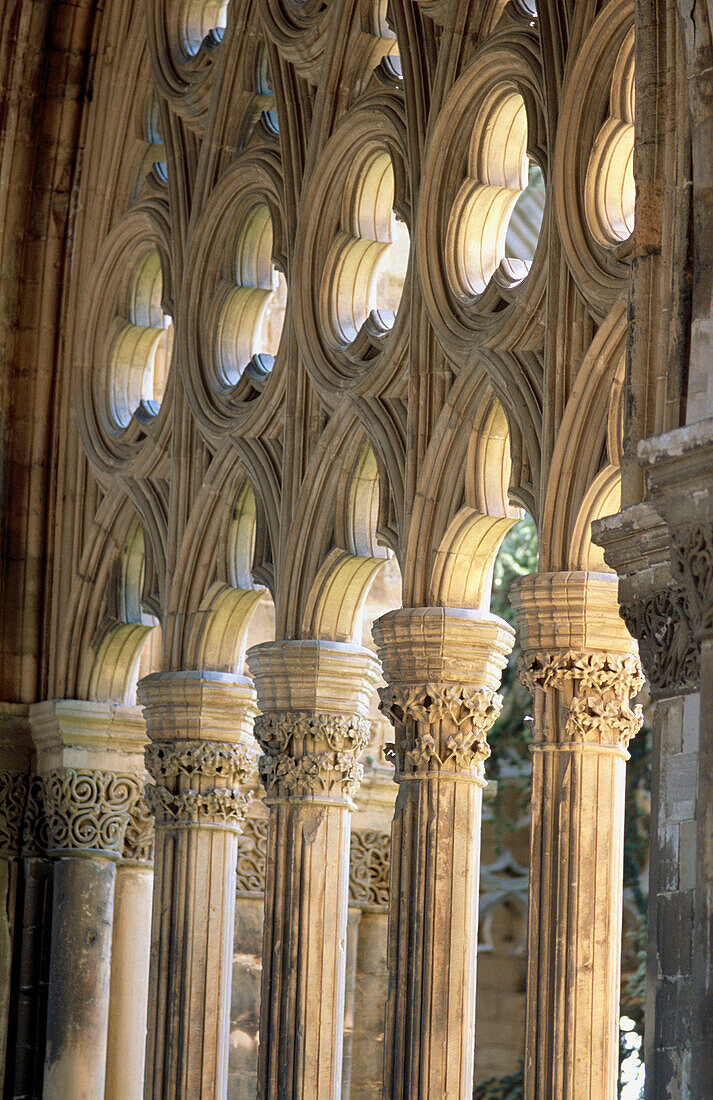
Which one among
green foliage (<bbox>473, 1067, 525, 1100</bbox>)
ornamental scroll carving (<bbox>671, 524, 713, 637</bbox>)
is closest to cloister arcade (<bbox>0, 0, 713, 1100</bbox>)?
ornamental scroll carving (<bbox>671, 524, 713, 637</bbox>)

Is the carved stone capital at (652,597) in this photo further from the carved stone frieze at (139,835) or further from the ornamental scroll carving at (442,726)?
the carved stone frieze at (139,835)

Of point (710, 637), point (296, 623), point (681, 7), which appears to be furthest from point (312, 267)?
point (710, 637)

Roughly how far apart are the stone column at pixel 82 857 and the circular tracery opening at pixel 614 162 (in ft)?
16.7

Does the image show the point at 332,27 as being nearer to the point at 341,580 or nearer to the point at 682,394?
the point at 341,580

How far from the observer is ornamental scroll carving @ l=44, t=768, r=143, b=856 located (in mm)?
12469

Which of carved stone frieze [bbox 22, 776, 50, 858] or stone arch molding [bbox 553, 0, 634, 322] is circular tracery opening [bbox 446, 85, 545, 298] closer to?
stone arch molding [bbox 553, 0, 634, 322]

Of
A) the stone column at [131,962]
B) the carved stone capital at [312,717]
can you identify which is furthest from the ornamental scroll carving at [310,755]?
the stone column at [131,962]

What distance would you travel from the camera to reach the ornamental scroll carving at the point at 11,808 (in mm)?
12680

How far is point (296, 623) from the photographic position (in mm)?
10484

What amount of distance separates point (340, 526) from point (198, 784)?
179cm

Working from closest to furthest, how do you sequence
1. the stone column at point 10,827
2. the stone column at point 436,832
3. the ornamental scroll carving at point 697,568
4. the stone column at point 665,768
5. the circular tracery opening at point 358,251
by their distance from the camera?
1. the ornamental scroll carving at point 697,568
2. the stone column at point 665,768
3. the stone column at point 436,832
4. the circular tracery opening at point 358,251
5. the stone column at point 10,827

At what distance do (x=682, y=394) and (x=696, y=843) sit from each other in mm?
1442

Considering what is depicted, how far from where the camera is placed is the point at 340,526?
33.9ft

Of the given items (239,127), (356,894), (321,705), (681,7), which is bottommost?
(356,894)
